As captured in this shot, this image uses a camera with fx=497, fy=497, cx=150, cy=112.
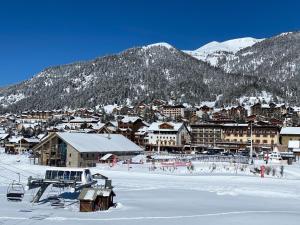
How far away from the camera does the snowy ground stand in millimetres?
26406

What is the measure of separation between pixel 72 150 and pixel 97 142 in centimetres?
642

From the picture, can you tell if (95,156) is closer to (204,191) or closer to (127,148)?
(127,148)

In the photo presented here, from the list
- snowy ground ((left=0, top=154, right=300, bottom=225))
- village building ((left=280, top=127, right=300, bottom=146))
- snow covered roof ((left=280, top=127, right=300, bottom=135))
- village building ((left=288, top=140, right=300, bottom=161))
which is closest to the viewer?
snowy ground ((left=0, top=154, right=300, bottom=225))

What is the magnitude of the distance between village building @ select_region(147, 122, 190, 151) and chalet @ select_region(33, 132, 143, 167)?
4191cm

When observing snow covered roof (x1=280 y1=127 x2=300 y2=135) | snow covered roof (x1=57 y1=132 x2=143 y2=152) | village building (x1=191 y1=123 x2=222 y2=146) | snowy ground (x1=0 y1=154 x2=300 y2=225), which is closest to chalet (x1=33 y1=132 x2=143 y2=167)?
snow covered roof (x1=57 y1=132 x2=143 y2=152)

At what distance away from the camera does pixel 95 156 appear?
219ft

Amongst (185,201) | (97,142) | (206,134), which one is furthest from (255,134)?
(185,201)

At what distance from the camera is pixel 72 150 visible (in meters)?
64.7

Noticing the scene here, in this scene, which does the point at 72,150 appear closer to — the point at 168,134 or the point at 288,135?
the point at 168,134

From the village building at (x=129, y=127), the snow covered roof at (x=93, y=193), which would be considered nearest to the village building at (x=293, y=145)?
the village building at (x=129, y=127)

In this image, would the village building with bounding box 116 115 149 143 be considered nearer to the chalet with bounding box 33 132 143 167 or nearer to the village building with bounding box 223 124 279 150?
the village building with bounding box 223 124 279 150

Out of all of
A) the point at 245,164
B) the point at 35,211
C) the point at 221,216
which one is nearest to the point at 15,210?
the point at 35,211

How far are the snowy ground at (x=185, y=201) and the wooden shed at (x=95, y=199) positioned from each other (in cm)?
62

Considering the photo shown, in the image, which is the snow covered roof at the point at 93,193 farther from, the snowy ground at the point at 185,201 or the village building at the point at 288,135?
the village building at the point at 288,135
